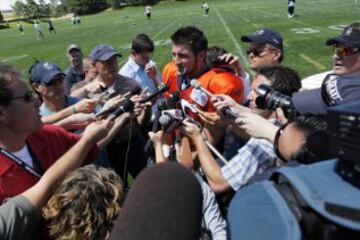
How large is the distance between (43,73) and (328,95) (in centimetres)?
272

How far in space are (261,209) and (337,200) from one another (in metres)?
0.21

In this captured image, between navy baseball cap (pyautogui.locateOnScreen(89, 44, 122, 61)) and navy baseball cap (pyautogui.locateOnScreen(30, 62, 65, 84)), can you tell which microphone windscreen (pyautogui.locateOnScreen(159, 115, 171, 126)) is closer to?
navy baseball cap (pyautogui.locateOnScreen(30, 62, 65, 84))

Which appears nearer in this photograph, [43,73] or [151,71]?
[43,73]

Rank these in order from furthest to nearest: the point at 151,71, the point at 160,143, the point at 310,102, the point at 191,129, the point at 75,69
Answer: the point at 75,69, the point at 151,71, the point at 160,143, the point at 191,129, the point at 310,102

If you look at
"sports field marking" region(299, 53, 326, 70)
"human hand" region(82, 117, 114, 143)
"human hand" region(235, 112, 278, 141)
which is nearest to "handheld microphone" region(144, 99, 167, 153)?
"human hand" region(82, 117, 114, 143)

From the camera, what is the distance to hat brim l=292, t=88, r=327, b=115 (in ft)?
7.64

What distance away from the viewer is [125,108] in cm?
335

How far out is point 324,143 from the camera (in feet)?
4.79

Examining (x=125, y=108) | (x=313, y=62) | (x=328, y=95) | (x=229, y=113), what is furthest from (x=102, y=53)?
(x=313, y=62)

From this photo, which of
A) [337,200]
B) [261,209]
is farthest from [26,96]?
[337,200]

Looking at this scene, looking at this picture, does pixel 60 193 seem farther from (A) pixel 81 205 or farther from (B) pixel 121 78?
(B) pixel 121 78

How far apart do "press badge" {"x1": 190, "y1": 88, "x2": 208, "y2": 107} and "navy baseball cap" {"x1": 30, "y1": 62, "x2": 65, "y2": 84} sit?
1267 millimetres

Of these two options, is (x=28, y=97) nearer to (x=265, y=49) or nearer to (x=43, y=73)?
(x=43, y=73)

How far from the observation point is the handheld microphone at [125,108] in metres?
3.26
